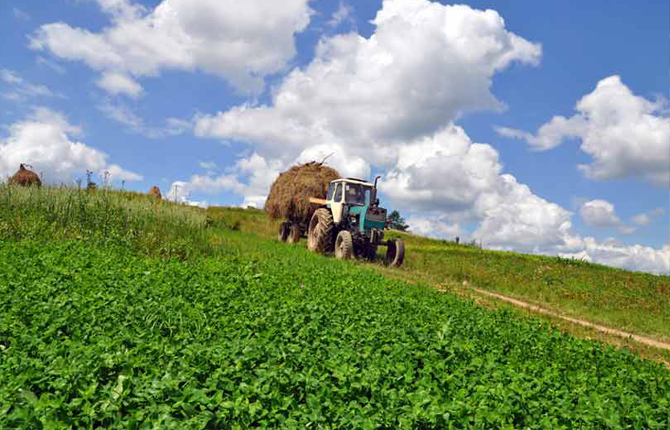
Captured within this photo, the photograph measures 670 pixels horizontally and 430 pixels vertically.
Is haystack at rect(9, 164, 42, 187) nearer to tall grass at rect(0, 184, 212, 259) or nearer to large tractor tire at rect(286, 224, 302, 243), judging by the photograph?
tall grass at rect(0, 184, 212, 259)

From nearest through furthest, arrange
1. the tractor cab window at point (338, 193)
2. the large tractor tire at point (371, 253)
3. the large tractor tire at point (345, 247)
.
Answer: the large tractor tire at point (345, 247), the large tractor tire at point (371, 253), the tractor cab window at point (338, 193)

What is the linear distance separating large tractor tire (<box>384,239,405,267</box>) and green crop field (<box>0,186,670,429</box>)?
7108 mm

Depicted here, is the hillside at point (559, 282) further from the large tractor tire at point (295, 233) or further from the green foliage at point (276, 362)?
the green foliage at point (276, 362)

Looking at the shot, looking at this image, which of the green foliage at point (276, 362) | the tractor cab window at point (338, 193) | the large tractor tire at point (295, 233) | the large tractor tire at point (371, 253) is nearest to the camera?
the green foliage at point (276, 362)

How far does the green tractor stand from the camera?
16938 millimetres

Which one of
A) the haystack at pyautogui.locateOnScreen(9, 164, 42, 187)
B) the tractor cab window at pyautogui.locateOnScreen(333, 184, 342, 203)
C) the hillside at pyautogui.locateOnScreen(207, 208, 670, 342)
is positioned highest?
the tractor cab window at pyautogui.locateOnScreen(333, 184, 342, 203)

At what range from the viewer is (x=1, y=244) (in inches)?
427

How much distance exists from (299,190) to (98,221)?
9.25 metres

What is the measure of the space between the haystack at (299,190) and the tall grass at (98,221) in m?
6.71

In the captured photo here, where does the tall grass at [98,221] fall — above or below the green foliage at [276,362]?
above

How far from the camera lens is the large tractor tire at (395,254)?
57.4 ft

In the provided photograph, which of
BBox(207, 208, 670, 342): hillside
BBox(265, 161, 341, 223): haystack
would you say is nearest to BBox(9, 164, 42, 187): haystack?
BBox(265, 161, 341, 223): haystack

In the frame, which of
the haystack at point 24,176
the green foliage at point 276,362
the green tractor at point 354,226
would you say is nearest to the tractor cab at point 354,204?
the green tractor at point 354,226

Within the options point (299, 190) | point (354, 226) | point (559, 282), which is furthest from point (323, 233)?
point (559, 282)
